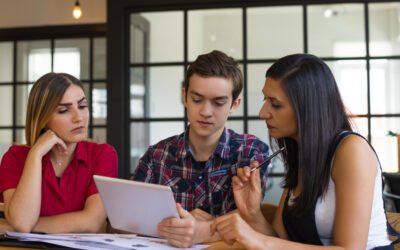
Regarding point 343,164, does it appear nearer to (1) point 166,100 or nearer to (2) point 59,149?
(2) point 59,149

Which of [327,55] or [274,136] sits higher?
[327,55]

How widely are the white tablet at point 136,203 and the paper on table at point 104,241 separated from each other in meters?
0.04

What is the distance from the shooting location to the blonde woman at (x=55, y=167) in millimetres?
1398

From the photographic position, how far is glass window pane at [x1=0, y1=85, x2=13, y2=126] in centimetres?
473

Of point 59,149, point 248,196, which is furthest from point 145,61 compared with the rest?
point 248,196

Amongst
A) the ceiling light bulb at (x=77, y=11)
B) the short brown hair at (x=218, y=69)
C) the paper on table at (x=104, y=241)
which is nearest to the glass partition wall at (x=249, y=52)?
the ceiling light bulb at (x=77, y=11)

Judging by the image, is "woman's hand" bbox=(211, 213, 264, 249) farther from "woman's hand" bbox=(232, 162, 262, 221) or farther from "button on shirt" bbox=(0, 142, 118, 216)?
"button on shirt" bbox=(0, 142, 118, 216)

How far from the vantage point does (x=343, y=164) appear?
3.54 feet

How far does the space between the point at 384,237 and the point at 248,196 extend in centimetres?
35

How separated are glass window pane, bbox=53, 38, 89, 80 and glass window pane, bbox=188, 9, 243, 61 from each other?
47.8 inches

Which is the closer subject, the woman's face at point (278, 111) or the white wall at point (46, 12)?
the woman's face at point (278, 111)

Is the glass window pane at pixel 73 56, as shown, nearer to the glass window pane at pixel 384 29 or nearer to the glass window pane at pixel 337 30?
the glass window pane at pixel 337 30

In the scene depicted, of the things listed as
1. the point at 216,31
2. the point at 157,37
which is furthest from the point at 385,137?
the point at 157,37

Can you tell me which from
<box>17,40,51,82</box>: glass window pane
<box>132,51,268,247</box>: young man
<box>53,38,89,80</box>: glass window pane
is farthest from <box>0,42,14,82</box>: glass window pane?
<box>132,51,268,247</box>: young man
